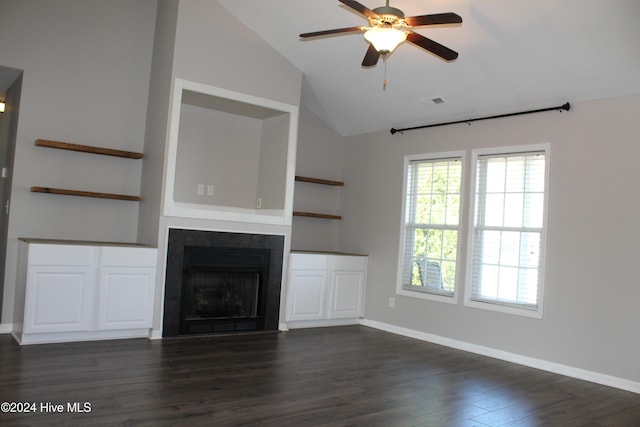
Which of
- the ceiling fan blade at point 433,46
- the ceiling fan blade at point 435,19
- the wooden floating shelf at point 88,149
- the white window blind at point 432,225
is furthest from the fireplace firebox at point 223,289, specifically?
the ceiling fan blade at point 435,19

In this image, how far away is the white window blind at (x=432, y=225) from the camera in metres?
5.86

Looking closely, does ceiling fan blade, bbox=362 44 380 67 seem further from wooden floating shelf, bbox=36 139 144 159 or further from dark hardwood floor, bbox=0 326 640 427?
wooden floating shelf, bbox=36 139 144 159

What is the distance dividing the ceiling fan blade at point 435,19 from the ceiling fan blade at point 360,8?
0.23 meters

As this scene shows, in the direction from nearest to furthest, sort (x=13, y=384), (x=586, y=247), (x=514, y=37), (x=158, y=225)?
(x=13, y=384)
(x=514, y=37)
(x=586, y=247)
(x=158, y=225)

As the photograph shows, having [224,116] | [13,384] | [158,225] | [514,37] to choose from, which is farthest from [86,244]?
[514,37]

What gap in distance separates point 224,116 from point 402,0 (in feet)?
8.49

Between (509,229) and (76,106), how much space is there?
4541 mm

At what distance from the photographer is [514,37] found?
4395 mm

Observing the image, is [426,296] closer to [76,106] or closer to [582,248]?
[582,248]

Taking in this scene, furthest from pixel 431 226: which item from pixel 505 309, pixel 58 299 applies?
pixel 58 299

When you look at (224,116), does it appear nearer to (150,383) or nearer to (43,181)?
(43,181)

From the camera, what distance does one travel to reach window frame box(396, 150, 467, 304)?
224 inches

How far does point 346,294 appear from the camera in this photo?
256 inches

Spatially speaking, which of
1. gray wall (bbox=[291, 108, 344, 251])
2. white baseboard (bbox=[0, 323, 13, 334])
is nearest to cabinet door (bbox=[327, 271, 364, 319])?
gray wall (bbox=[291, 108, 344, 251])
